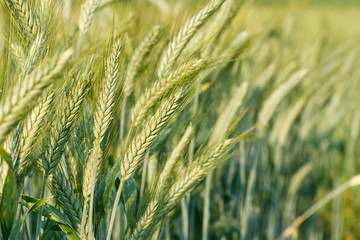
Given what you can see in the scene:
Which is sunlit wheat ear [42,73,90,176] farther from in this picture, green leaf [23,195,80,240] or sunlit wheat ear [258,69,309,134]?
sunlit wheat ear [258,69,309,134]

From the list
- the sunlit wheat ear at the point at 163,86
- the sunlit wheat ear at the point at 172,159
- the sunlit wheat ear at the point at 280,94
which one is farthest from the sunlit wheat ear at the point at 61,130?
the sunlit wheat ear at the point at 280,94

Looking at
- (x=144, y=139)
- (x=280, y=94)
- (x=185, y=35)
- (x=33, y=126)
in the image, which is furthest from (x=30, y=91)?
(x=280, y=94)

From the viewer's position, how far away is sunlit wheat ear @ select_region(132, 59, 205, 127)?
25.9 inches

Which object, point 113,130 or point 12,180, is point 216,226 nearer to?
point 113,130

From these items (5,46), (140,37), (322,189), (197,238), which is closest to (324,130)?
(322,189)

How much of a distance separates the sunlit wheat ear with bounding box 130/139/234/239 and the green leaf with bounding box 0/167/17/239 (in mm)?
214

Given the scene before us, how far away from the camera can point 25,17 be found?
65 centimetres

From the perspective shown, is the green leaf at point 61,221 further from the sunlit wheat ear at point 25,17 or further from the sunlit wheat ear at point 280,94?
the sunlit wheat ear at point 280,94

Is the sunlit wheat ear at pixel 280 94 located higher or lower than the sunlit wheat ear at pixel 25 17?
higher

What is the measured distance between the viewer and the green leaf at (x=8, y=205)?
55 centimetres

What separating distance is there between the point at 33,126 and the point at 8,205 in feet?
0.41

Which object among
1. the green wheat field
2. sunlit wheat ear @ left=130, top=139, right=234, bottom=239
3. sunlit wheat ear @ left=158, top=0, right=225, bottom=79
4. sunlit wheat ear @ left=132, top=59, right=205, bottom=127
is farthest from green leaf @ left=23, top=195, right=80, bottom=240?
sunlit wheat ear @ left=158, top=0, right=225, bottom=79

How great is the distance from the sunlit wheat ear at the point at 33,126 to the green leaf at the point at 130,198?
231 mm

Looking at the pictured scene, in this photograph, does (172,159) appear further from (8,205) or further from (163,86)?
(8,205)
